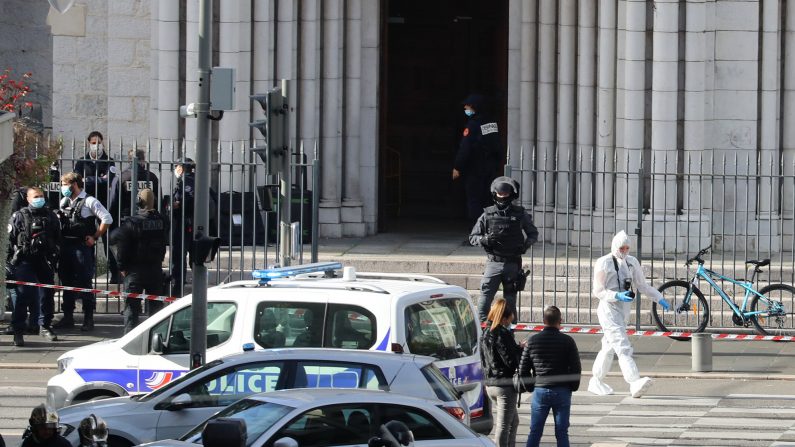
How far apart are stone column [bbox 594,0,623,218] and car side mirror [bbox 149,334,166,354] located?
8.83 meters

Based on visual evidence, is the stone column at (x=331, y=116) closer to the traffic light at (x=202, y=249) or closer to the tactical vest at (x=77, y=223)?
the tactical vest at (x=77, y=223)

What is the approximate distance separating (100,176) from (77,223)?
2258 mm

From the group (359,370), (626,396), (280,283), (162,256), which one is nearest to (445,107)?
(162,256)

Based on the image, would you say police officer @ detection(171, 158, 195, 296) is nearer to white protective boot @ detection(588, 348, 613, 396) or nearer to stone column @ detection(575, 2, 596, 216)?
stone column @ detection(575, 2, 596, 216)

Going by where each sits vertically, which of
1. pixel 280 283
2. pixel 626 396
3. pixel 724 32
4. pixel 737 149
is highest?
pixel 724 32

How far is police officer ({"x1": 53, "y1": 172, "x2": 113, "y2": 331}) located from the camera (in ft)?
66.0

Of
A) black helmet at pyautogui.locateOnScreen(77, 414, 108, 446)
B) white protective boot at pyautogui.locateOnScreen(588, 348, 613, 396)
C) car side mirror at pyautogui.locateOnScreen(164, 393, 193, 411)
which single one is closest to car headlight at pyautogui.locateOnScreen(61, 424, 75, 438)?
car side mirror at pyautogui.locateOnScreen(164, 393, 193, 411)

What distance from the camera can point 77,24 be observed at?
25500 mm

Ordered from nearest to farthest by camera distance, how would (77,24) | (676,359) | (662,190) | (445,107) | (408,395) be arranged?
(408,395)
(676,359)
(662,190)
(77,24)
(445,107)

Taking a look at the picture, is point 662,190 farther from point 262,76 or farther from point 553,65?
point 262,76

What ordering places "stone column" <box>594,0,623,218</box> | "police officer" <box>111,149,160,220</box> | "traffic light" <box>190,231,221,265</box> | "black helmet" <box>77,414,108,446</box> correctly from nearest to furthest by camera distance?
"black helmet" <box>77,414,108,446</box>, "traffic light" <box>190,231,221,265</box>, "police officer" <box>111,149,160,220</box>, "stone column" <box>594,0,623,218</box>

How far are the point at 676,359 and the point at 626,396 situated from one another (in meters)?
1.93

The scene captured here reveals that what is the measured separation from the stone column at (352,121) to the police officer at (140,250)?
201 inches

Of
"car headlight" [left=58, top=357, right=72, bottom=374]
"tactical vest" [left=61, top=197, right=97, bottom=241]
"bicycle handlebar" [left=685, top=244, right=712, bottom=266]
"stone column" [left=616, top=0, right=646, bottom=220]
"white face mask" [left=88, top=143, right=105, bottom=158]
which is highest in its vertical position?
"stone column" [left=616, top=0, right=646, bottom=220]
